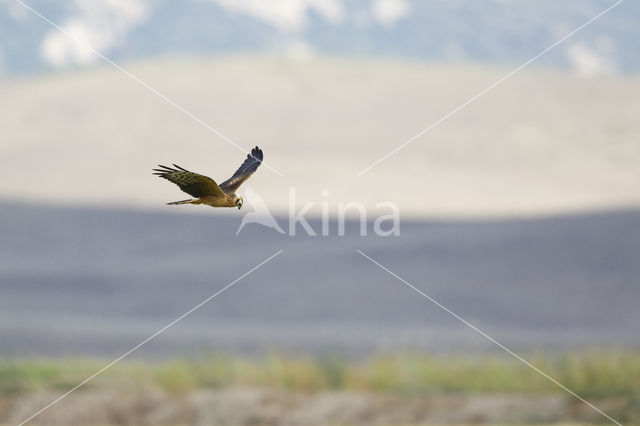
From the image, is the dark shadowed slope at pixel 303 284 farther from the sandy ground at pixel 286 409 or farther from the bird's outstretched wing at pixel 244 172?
the bird's outstretched wing at pixel 244 172

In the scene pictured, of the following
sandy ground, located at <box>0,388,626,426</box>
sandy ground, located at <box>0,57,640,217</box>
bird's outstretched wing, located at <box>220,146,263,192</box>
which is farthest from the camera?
sandy ground, located at <box>0,57,640,217</box>

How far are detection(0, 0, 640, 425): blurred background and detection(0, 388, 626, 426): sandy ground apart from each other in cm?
2

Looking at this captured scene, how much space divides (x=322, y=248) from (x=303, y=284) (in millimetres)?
3940

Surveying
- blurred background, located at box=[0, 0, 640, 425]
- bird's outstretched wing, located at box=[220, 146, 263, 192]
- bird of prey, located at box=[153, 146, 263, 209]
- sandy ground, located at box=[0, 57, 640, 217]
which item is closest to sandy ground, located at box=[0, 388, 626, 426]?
blurred background, located at box=[0, 0, 640, 425]

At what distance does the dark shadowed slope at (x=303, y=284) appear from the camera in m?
19.8

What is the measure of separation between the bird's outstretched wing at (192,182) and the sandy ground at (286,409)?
771cm

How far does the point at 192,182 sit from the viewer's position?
11.6 ft

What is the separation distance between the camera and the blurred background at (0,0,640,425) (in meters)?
11.8

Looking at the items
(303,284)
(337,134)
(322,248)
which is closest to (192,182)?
(303,284)

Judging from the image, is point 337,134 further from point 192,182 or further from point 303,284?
point 192,182

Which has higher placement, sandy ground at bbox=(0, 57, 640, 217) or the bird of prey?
sandy ground at bbox=(0, 57, 640, 217)

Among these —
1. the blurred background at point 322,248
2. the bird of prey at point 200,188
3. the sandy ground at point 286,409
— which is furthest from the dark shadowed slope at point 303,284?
the bird of prey at point 200,188

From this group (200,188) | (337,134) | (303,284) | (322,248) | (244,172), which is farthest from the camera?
(337,134)

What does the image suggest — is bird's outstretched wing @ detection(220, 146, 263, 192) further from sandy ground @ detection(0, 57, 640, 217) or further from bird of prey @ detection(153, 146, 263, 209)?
sandy ground @ detection(0, 57, 640, 217)
